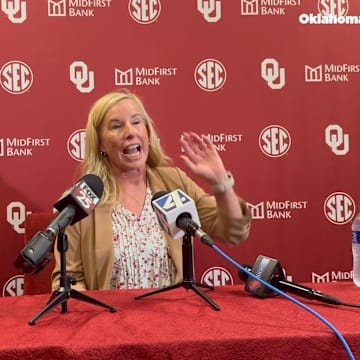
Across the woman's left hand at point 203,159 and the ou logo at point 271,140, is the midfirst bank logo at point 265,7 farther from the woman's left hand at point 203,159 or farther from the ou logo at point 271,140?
the woman's left hand at point 203,159

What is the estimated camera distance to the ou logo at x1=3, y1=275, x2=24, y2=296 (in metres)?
2.50

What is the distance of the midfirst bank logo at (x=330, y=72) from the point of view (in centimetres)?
263

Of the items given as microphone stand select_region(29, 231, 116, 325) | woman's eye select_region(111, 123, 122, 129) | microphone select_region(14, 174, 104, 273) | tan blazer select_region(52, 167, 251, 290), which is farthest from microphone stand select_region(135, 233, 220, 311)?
woman's eye select_region(111, 123, 122, 129)

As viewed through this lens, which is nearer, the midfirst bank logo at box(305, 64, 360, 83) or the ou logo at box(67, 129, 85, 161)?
the ou logo at box(67, 129, 85, 161)

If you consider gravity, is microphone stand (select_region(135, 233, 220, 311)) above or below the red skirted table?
above

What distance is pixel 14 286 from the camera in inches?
98.6

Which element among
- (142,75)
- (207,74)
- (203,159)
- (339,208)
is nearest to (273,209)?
(339,208)

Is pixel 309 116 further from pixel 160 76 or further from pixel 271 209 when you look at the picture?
pixel 160 76

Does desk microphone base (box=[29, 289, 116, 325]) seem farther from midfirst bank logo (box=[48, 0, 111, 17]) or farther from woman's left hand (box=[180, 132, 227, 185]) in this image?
midfirst bank logo (box=[48, 0, 111, 17])

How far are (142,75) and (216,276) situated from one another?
1215mm

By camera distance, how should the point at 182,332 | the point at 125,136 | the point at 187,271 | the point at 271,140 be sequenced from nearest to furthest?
the point at 182,332 → the point at 187,271 → the point at 125,136 → the point at 271,140

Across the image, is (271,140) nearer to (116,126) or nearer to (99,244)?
(116,126)

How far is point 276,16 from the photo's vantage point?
2617 mm

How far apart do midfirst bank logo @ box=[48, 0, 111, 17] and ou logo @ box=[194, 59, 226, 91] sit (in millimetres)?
673
